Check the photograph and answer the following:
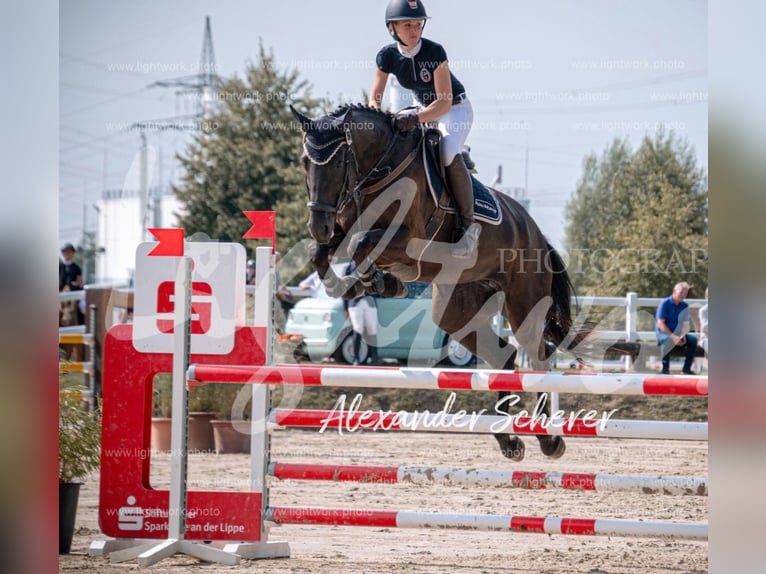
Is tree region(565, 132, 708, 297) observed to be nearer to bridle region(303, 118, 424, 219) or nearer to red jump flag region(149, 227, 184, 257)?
bridle region(303, 118, 424, 219)

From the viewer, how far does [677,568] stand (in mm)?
3721

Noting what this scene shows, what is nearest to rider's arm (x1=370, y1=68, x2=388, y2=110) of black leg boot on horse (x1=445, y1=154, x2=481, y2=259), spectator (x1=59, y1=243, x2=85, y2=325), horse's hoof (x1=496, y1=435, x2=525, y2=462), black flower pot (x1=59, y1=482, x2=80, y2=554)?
black leg boot on horse (x1=445, y1=154, x2=481, y2=259)

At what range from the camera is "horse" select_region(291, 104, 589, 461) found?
3818 mm

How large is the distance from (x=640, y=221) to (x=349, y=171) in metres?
11.6

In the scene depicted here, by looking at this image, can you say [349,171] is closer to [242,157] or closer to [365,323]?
[365,323]

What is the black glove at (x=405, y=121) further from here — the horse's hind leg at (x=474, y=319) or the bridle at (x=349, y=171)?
the horse's hind leg at (x=474, y=319)

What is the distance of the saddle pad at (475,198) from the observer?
416 cm
